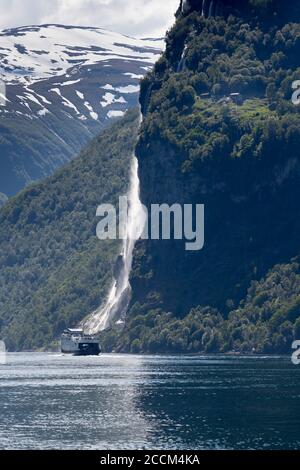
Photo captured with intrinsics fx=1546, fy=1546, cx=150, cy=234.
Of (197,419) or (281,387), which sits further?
(281,387)

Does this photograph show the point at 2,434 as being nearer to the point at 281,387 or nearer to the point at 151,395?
the point at 151,395

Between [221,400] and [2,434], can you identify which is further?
[221,400]

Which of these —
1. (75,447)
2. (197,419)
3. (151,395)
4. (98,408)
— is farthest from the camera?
(151,395)
